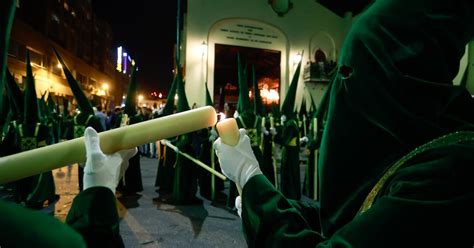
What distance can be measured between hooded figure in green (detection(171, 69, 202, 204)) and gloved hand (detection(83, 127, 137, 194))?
5.36m

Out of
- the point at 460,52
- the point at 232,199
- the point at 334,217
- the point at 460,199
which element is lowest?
the point at 232,199

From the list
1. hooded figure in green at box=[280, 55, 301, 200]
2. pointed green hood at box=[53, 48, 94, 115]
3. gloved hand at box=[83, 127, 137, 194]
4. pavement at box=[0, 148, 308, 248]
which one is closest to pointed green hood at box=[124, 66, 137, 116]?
pointed green hood at box=[53, 48, 94, 115]

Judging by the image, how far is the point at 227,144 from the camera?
1436 millimetres

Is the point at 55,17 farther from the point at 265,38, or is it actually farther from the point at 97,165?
the point at 97,165

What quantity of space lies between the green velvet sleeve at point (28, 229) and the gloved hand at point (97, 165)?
0.50m

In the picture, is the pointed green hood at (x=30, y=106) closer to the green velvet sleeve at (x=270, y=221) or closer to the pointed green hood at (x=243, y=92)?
the pointed green hood at (x=243, y=92)

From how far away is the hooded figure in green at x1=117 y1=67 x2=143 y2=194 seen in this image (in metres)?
7.12

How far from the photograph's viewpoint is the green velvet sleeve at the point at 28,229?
65cm

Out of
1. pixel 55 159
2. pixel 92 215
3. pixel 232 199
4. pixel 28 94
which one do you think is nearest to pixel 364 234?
pixel 92 215

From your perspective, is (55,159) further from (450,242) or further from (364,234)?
(450,242)

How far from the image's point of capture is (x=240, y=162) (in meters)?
1.37

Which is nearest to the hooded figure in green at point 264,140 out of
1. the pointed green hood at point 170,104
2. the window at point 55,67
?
the pointed green hood at point 170,104

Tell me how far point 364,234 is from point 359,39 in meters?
0.67

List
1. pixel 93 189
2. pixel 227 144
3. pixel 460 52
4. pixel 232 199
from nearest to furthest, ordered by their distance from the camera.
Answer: pixel 460 52, pixel 93 189, pixel 227 144, pixel 232 199
